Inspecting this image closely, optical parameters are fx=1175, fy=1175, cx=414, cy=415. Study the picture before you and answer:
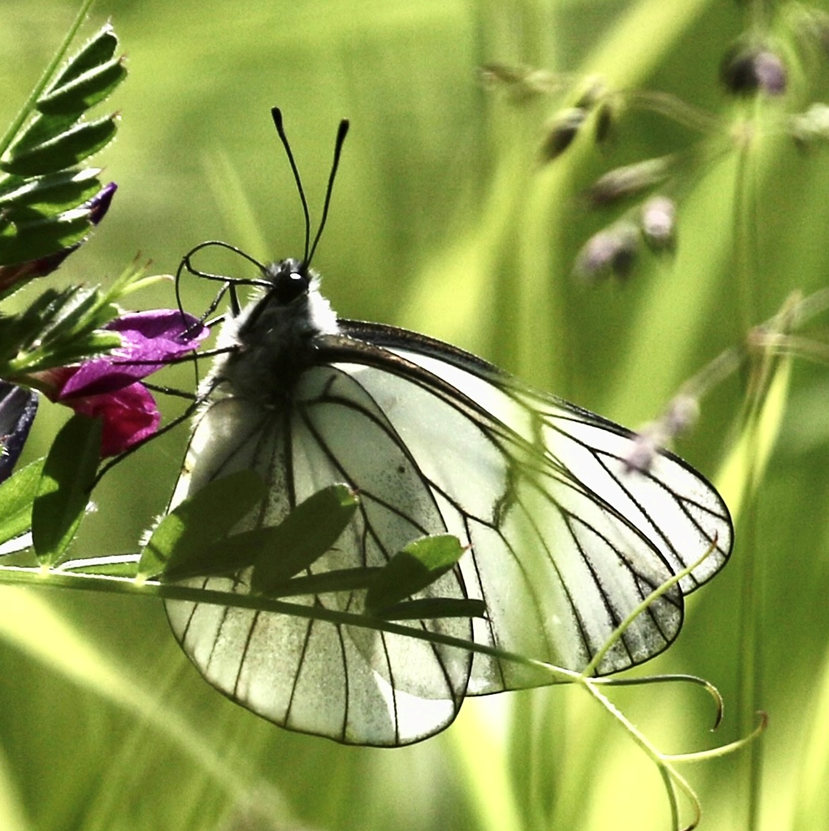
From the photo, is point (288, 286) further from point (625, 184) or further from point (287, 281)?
point (625, 184)

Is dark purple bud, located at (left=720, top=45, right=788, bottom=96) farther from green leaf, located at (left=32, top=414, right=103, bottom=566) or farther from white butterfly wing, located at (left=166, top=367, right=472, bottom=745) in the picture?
green leaf, located at (left=32, top=414, right=103, bottom=566)

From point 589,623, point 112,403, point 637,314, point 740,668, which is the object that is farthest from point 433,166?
point 112,403

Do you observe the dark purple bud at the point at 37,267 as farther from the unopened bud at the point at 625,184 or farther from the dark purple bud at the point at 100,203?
the unopened bud at the point at 625,184

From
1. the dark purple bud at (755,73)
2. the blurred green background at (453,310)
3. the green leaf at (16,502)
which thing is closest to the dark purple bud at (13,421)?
the green leaf at (16,502)

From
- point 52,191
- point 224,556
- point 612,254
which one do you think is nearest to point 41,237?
point 52,191

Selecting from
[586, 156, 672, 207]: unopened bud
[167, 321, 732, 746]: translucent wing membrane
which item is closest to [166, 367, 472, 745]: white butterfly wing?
[167, 321, 732, 746]: translucent wing membrane

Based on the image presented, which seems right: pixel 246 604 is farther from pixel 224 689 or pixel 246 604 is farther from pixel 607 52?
pixel 607 52
